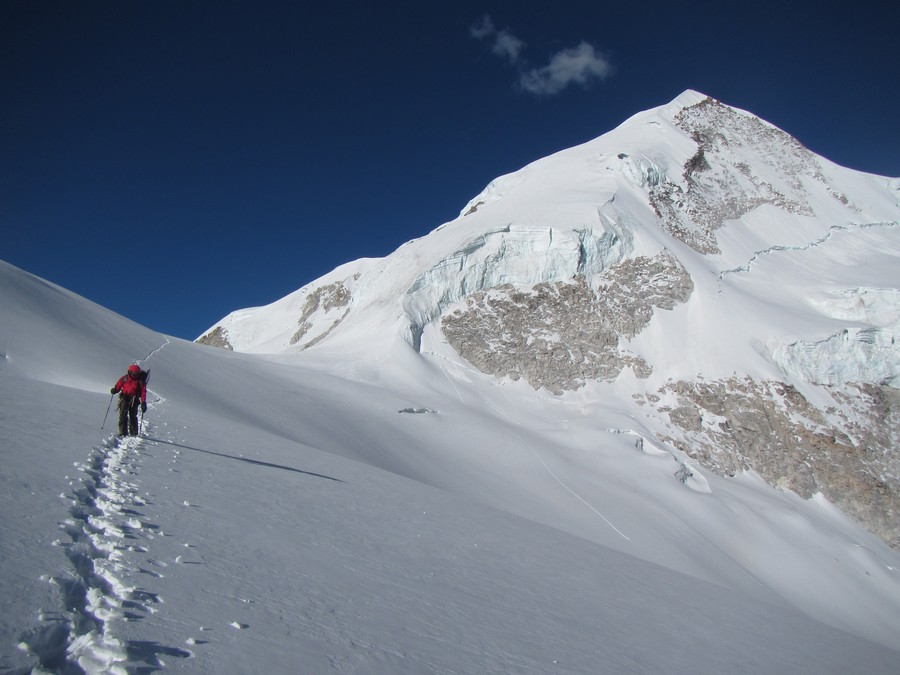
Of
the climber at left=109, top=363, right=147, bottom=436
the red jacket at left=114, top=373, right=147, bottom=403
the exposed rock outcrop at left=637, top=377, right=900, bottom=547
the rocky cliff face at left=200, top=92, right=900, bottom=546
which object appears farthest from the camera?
the rocky cliff face at left=200, top=92, right=900, bottom=546

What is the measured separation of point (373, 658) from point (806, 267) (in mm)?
48808

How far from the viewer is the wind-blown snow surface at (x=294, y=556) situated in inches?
119

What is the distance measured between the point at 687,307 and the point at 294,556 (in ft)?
117

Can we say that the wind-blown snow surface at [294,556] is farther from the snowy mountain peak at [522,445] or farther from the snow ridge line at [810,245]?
the snow ridge line at [810,245]

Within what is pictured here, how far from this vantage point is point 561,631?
4910mm

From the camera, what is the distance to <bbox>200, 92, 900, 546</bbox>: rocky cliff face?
29.7 metres

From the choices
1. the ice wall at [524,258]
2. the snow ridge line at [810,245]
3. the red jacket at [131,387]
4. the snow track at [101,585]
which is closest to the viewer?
the snow track at [101,585]

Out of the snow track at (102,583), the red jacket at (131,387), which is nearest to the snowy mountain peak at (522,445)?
the snow track at (102,583)

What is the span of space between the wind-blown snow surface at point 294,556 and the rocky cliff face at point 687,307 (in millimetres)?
11419

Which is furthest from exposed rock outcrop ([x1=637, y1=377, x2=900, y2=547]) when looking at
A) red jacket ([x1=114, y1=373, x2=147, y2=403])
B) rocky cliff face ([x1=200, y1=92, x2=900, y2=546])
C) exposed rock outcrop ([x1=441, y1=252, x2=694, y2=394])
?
red jacket ([x1=114, y1=373, x2=147, y2=403])

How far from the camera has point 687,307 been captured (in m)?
36.1

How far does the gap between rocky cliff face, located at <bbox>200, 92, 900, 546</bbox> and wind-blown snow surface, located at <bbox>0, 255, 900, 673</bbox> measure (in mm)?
11419

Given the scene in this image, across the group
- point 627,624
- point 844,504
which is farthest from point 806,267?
point 627,624

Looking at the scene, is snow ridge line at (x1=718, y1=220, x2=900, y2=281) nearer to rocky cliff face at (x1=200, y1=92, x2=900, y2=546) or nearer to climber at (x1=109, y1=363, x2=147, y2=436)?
rocky cliff face at (x1=200, y1=92, x2=900, y2=546)
